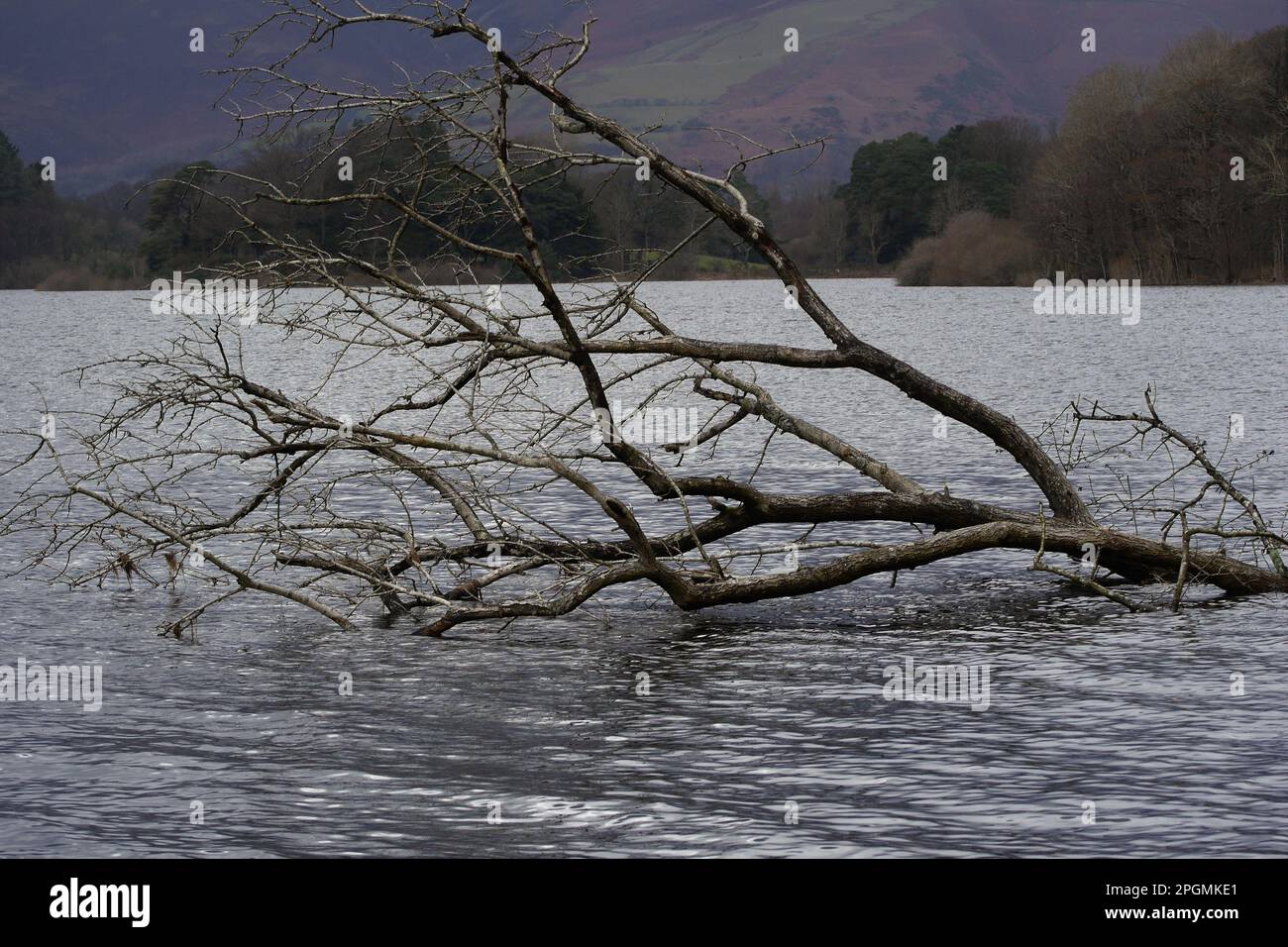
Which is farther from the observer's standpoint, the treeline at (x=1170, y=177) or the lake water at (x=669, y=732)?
the treeline at (x=1170, y=177)

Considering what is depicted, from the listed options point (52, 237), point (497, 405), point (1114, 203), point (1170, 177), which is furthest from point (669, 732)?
point (52, 237)

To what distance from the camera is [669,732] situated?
422 inches

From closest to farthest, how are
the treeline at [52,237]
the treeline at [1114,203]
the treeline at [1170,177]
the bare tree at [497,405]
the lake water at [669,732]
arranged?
the lake water at [669,732]
the bare tree at [497,405]
the treeline at [1114,203]
the treeline at [1170,177]
the treeline at [52,237]

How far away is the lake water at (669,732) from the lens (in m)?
8.79

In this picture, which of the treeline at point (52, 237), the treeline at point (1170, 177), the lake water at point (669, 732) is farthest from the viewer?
the treeline at point (52, 237)

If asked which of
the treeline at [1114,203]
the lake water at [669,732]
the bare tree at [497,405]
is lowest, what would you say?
the lake water at [669,732]

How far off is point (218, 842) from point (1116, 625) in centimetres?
834

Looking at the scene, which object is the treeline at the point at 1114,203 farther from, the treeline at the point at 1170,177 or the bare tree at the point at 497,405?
the bare tree at the point at 497,405

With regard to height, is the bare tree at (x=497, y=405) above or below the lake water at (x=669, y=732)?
above

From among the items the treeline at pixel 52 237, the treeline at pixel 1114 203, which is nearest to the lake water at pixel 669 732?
the treeline at pixel 1114 203

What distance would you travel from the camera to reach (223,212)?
86.2m

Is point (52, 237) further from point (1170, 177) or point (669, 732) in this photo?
point (669, 732)

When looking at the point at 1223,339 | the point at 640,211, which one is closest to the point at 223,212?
the point at 640,211

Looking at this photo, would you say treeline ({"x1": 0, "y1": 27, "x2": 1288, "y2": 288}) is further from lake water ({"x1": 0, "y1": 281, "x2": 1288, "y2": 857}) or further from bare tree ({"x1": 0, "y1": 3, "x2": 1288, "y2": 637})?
lake water ({"x1": 0, "y1": 281, "x2": 1288, "y2": 857})
